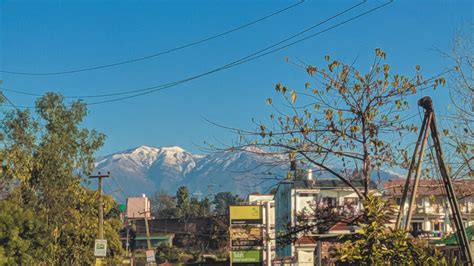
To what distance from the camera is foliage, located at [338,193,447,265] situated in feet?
29.6

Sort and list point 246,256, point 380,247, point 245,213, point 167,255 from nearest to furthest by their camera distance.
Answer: point 380,247 < point 246,256 < point 245,213 < point 167,255

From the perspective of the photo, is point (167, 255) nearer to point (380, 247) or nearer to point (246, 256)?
point (246, 256)

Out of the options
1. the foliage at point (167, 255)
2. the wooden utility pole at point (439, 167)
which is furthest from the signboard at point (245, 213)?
the wooden utility pole at point (439, 167)

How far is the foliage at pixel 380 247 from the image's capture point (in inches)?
356

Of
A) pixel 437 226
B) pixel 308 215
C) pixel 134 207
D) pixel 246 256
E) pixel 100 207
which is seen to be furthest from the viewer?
pixel 134 207

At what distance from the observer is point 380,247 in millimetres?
9133

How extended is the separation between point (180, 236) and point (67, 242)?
58.1m

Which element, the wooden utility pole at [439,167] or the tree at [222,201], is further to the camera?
the tree at [222,201]

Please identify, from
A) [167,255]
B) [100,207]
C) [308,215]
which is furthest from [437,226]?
[308,215]

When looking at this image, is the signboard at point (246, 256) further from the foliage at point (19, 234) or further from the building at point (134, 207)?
the building at point (134, 207)

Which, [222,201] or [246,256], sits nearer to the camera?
[246,256]

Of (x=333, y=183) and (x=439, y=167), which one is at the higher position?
(x=333, y=183)

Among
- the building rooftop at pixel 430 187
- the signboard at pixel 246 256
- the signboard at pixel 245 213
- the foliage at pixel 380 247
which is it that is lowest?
the signboard at pixel 246 256

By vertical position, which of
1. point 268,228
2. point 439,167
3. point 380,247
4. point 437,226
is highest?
point 439,167
